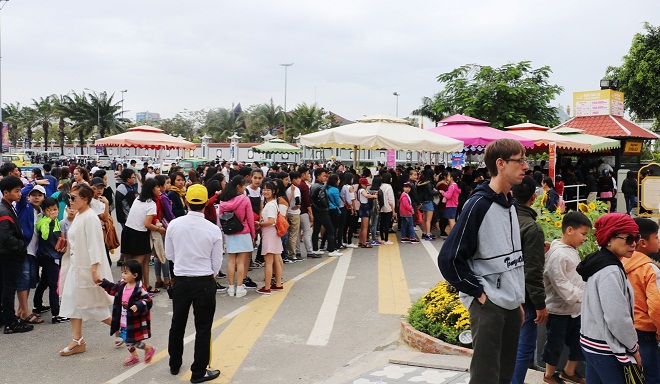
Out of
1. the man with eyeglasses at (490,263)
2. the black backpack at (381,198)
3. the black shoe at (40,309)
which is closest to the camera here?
the man with eyeglasses at (490,263)

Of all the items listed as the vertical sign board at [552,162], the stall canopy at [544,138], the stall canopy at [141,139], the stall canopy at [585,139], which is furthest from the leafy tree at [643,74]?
the stall canopy at [141,139]

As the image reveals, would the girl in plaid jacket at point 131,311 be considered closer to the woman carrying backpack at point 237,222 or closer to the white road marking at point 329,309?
the white road marking at point 329,309

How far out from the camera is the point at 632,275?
13.9 feet

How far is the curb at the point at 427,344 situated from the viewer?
6.10 m

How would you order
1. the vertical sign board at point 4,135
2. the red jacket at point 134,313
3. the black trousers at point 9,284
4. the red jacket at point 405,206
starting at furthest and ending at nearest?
the vertical sign board at point 4,135 → the red jacket at point 405,206 → the black trousers at point 9,284 → the red jacket at point 134,313

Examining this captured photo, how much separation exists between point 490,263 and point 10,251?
19.4 ft

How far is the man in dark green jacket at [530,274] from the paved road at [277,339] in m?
0.73

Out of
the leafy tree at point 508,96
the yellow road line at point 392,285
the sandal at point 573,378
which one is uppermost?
the leafy tree at point 508,96

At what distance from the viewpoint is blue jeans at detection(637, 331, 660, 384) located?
4.23 metres

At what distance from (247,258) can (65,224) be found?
2.72 meters

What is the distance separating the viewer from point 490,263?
353 centimetres

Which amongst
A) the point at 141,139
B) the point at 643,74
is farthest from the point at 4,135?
the point at 643,74

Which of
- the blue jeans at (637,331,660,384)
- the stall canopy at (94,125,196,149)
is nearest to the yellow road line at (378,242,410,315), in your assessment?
the blue jeans at (637,331,660,384)

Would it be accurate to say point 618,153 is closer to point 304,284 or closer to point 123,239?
point 304,284
